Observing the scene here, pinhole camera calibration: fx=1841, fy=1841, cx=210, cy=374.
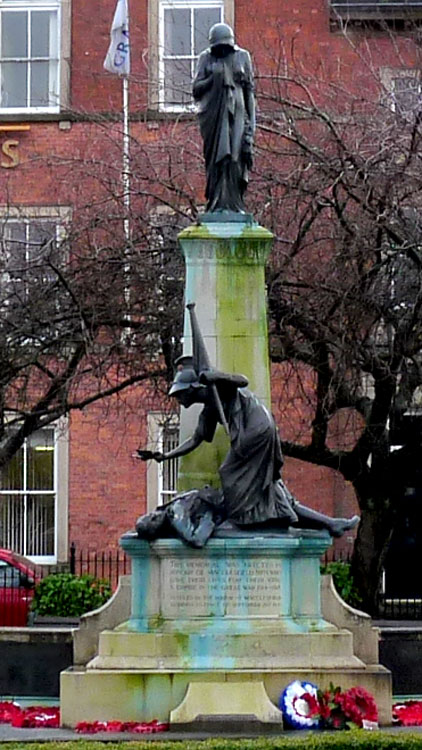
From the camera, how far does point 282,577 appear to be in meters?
16.4

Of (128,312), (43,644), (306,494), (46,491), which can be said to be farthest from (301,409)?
(43,644)

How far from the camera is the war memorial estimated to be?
51.4ft

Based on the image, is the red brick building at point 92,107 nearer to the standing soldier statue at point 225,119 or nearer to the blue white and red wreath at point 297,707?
the standing soldier statue at point 225,119

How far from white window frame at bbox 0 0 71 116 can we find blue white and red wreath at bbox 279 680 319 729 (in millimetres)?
21188

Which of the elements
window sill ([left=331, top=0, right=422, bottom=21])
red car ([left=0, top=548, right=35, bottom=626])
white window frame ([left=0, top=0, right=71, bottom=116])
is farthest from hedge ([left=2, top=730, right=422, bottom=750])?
white window frame ([left=0, top=0, right=71, bottom=116])

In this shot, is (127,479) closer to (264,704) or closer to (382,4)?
(382,4)

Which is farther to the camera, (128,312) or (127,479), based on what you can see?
(127,479)

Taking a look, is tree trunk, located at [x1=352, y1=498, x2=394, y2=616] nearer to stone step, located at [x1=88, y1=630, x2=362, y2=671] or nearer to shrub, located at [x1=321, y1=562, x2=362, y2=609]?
shrub, located at [x1=321, y1=562, x2=362, y2=609]

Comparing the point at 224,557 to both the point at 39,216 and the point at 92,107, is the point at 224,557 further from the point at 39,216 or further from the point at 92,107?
the point at 92,107

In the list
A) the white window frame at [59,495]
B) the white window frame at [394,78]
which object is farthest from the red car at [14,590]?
the white window frame at [394,78]

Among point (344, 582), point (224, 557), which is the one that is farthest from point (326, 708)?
point (344, 582)

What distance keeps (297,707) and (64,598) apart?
12.4 m

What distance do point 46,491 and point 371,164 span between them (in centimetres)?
1454

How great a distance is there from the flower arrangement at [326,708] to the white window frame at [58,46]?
21195 mm
